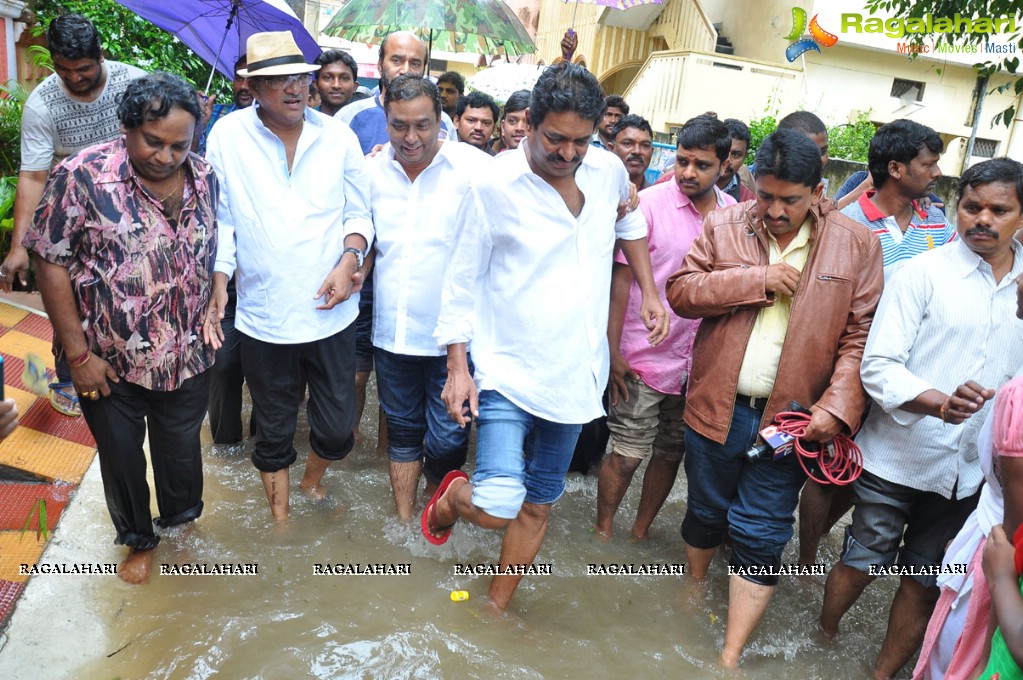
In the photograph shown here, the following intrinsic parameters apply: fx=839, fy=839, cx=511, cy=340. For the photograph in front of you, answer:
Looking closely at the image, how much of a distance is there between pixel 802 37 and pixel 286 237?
15978mm

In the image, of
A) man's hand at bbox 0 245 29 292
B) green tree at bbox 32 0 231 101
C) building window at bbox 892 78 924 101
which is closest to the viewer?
man's hand at bbox 0 245 29 292

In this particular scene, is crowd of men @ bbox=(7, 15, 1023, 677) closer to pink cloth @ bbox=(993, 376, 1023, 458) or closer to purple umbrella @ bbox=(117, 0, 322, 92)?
pink cloth @ bbox=(993, 376, 1023, 458)

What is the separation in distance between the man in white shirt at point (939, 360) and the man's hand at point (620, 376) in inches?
46.3

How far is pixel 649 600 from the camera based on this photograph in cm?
379

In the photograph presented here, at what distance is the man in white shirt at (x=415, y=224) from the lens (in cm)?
383

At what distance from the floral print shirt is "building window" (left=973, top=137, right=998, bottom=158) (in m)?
20.5

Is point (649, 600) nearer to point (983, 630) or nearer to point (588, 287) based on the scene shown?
point (588, 287)

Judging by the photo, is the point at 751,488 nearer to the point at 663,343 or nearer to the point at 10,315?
the point at 663,343

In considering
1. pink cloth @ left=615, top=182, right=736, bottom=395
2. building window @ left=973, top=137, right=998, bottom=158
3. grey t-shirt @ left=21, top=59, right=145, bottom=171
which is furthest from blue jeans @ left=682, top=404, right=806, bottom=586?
building window @ left=973, top=137, right=998, bottom=158

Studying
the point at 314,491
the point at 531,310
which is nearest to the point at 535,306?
the point at 531,310

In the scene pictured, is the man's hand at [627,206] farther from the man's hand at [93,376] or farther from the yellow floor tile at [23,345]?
the yellow floor tile at [23,345]

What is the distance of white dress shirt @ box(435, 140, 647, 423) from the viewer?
315 cm

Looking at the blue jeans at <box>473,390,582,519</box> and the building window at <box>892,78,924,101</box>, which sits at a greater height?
the building window at <box>892,78,924,101</box>

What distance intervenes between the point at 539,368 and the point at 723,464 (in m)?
0.88
